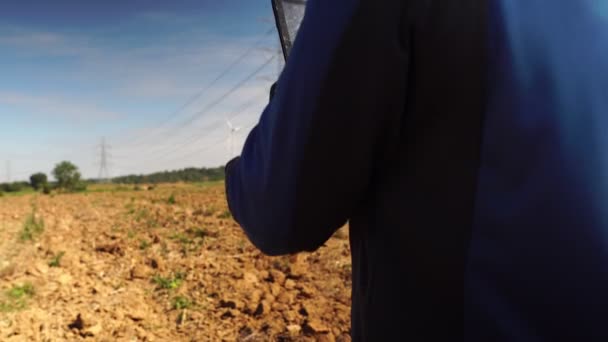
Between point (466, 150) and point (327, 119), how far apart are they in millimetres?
178

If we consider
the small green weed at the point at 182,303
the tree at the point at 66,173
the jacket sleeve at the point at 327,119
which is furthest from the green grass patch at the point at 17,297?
the tree at the point at 66,173

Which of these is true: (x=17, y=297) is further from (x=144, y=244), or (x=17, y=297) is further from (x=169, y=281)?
(x=144, y=244)

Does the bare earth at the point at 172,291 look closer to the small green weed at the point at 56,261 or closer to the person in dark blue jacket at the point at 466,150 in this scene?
the small green weed at the point at 56,261

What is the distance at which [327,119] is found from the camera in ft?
2.22

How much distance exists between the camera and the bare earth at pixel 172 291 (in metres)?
4.29

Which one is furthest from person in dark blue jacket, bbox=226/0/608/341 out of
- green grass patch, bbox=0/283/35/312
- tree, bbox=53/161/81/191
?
tree, bbox=53/161/81/191

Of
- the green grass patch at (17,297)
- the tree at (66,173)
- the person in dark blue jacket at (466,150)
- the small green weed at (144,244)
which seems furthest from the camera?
the tree at (66,173)

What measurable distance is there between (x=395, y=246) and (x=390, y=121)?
0.17m

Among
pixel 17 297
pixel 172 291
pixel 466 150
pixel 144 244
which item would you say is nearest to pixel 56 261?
pixel 17 297

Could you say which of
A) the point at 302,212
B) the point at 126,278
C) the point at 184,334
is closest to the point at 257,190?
the point at 302,212

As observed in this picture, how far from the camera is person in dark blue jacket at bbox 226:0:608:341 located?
0.61m

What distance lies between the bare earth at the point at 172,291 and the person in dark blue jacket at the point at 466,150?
11.1ft

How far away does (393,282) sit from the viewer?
0.70 meters

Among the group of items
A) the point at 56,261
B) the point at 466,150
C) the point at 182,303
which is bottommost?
the point at 182,303
